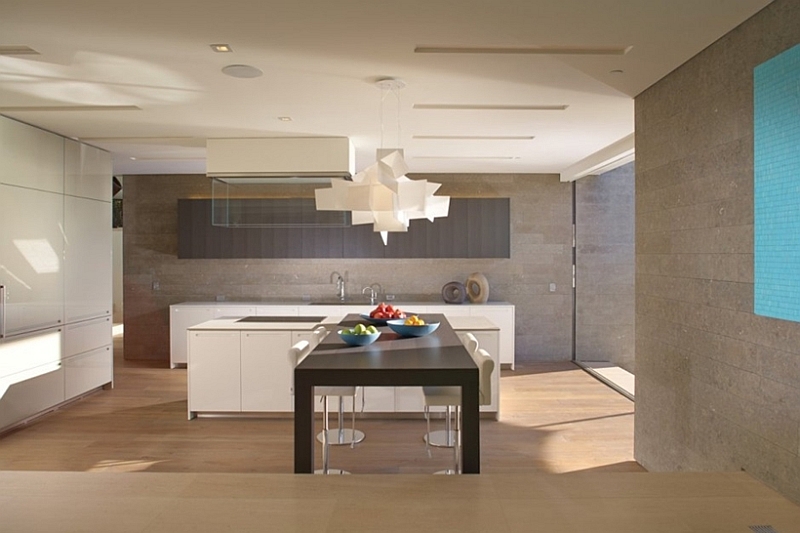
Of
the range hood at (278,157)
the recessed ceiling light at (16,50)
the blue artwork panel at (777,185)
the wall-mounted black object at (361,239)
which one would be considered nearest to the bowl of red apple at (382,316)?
the range hood at (278,157)

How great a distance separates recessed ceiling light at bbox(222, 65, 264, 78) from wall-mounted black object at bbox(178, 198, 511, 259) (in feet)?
14.3

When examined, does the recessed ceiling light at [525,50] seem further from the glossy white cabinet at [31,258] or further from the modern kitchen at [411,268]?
the glossy white cabinet at [31,258]

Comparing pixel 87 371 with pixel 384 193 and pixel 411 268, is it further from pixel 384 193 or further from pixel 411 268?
pixel 411 268

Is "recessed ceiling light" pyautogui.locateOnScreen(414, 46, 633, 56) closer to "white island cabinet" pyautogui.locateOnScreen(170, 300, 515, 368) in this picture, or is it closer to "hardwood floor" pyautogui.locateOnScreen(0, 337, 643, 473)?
"hardwood floor" pyautogui.locateOnScreen(0, 337, 643, 473)

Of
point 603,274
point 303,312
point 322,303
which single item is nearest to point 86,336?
point 303,312

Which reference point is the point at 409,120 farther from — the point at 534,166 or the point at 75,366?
the point at 75,366

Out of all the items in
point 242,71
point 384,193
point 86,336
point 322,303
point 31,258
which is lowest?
point 86,336

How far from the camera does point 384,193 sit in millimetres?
4141

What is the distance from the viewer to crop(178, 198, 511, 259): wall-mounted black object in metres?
7.96

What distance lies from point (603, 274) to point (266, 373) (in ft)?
16.3

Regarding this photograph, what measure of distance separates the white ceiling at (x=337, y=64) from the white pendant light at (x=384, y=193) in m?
0.52

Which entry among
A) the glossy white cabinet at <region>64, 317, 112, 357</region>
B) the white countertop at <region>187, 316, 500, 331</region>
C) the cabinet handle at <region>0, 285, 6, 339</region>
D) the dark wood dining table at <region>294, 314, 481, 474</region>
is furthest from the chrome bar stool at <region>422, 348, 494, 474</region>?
the glossy white cabinet at <region>64, 317, 112, 357</region>

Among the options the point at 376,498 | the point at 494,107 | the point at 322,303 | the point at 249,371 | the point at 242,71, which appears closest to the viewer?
the point at 376,498

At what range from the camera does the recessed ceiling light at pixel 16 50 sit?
3.20 metres
